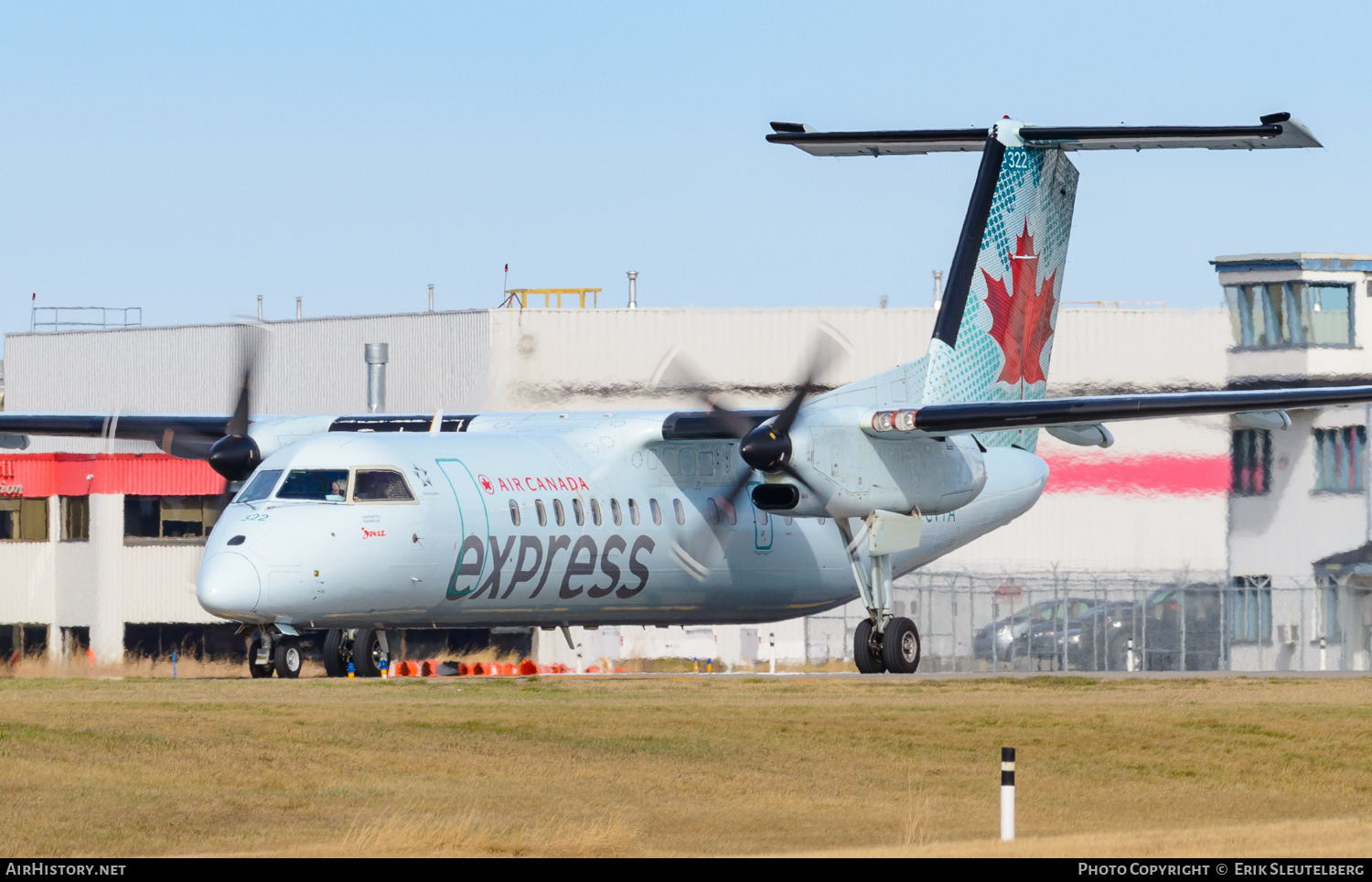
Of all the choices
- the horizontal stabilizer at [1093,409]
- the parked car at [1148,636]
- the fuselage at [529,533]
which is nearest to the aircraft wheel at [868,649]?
the fuselage at [529,533]

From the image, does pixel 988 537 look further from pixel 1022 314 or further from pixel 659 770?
pixel 659 770

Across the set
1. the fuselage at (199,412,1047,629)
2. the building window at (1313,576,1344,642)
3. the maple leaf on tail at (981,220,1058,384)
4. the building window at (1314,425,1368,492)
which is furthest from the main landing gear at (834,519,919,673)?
the building window at (1314,425,1368,492)

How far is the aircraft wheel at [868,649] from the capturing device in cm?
3114

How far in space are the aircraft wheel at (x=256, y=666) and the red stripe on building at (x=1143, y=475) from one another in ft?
69.7

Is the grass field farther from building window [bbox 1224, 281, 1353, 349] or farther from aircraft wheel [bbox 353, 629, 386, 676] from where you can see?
building window [bbox 1224, 281, 1353, 349]

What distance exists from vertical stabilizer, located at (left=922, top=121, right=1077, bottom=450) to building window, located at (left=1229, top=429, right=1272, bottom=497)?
13.0 meters

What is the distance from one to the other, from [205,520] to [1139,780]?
36782 millimetres

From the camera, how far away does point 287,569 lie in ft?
83.0

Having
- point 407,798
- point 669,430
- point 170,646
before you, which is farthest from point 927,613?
point 407,798

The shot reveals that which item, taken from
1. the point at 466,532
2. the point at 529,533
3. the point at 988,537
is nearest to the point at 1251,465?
the point at 988,537

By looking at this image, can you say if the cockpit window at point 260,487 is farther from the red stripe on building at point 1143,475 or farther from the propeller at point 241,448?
the red stripe on building at point 1143,475

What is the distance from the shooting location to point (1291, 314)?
4816 cm

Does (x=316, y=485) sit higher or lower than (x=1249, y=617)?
higher

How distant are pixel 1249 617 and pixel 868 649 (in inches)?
678
